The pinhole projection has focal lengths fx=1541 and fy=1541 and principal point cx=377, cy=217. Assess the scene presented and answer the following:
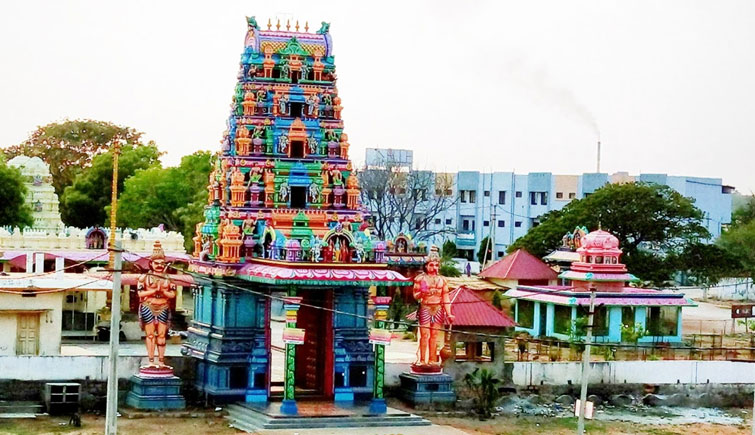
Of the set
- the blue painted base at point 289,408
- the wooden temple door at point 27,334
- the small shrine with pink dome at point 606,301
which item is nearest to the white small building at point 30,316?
the wooden temple door at point 27,334

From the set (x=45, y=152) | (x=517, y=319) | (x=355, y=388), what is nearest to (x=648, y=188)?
(x=517, y=319)

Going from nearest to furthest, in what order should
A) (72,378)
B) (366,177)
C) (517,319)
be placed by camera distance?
(72,378) < (517,319) < (366,177)

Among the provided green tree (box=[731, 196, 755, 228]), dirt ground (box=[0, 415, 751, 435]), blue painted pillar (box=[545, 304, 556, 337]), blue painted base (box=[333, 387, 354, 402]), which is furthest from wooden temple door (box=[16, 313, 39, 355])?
green tree (box=[731, 196, 755, 228])

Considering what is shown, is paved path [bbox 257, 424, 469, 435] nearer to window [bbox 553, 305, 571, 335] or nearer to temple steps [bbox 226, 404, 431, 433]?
temple steps [bbox 226, 404, 431, 433]

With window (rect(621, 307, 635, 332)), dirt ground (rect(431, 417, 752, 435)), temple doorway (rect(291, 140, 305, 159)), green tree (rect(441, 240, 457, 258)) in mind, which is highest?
temple doorway (rect(291, 140, 305, 159))

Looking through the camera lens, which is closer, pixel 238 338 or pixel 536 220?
pixel 238 338

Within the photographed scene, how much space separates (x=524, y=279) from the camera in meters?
57.4

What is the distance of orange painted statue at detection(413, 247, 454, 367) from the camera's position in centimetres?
3456

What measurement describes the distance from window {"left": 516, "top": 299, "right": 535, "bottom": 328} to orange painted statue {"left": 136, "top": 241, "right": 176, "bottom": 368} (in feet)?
66.0

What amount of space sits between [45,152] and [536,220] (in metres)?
31.4

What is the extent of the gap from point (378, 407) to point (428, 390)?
2239 mm

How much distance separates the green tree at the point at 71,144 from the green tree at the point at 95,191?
36.8 feet

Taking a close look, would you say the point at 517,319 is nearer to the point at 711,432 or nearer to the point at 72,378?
the point at 711,432

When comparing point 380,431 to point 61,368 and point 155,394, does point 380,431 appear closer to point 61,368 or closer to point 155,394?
point 155,394
